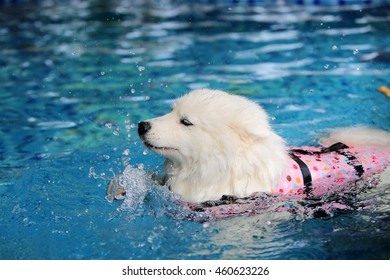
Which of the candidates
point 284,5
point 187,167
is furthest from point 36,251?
point 284,5

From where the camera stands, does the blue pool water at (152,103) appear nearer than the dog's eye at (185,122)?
No

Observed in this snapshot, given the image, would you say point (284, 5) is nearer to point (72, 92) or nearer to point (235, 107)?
point (72, 92)

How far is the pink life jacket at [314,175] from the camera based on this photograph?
4.26m

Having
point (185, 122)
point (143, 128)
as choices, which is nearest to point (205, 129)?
point (185, 122)

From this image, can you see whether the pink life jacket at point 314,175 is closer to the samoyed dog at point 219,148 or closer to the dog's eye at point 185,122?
the samoyed dog at point 219,148

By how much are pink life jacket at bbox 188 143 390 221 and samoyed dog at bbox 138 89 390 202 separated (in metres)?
0.02

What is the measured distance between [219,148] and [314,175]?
2.33 ft

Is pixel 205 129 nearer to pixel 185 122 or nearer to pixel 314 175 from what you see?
pixel 185 122

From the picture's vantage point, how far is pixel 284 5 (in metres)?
10.2

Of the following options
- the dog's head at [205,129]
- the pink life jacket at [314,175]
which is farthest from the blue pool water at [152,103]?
the dog's head at [205,129]

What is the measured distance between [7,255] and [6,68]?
4.28 meters

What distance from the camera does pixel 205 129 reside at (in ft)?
13.6

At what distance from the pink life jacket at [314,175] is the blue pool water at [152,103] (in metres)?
0.11
